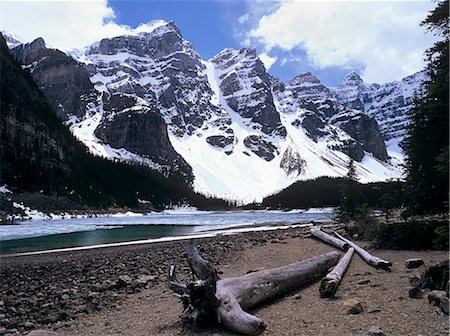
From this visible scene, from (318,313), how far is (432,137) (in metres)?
10.1

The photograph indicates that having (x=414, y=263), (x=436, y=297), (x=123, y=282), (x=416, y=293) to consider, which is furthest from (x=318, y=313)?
(x=123, y=282)

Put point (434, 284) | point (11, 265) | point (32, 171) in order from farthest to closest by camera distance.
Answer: point (32, 171)
point (11, 265)
point (434, 284)

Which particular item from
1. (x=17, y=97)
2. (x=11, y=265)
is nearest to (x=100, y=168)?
(x=17, y=97)

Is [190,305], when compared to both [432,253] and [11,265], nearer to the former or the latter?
[432,253]

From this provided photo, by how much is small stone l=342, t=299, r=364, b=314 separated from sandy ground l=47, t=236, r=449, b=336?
11 centimetres

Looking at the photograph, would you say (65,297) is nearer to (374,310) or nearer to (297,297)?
(297,297)

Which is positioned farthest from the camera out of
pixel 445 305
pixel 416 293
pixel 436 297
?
pixel 416 293

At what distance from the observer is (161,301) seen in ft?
38.0

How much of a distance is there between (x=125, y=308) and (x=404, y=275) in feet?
Answer: 25.6

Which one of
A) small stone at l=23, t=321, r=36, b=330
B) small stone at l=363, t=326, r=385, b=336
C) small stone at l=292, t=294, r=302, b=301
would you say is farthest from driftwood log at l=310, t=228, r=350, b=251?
small stone at l=23, t=321, r=36, b=330

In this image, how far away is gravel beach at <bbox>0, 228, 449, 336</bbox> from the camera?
7742 millimetres

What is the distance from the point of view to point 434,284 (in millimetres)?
8836

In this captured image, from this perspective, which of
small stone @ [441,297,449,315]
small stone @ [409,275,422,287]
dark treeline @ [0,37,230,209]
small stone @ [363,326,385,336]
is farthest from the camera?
dark treeline @ [0,37,230,209]

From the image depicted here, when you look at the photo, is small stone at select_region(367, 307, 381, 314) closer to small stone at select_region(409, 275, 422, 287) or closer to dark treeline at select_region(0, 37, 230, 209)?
small stone at select_region(409, 275, 422, 287)
